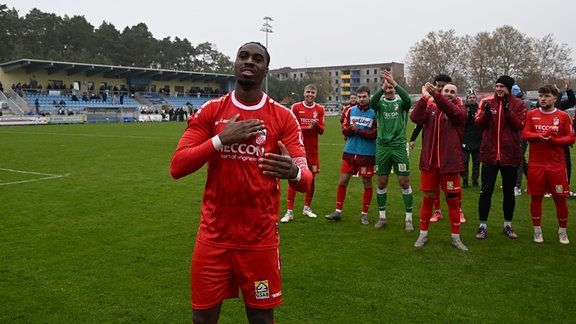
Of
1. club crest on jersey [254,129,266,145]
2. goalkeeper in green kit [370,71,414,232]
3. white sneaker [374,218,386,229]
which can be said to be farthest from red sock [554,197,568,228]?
club crest on jersey [254,129,266,145]

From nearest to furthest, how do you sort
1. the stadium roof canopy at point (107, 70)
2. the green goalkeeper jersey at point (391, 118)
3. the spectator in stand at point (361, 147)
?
the green goalkeeper jersey at point (391, 118) < the spectator in stand at point (361, 147) < the stadium roof canopy at point (107, 70)

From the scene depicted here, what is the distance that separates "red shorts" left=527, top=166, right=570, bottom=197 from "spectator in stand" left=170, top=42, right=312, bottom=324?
496 centimetres

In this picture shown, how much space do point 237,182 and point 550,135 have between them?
17.9ft

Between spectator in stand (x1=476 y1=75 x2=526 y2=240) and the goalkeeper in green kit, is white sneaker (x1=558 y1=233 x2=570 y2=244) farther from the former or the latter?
the goalkeeper in green kit

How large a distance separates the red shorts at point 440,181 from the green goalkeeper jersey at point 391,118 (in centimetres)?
99

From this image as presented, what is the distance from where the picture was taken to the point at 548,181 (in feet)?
21.6

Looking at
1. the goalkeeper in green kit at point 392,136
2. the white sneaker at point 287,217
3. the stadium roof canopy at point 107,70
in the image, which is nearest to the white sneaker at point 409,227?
the goalkeeper in green kit at point 392,136

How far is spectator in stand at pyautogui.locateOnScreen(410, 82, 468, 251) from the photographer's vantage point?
6172 millimetres

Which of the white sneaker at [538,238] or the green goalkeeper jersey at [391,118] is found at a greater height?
the green goalkeeper jersey at [391,118]

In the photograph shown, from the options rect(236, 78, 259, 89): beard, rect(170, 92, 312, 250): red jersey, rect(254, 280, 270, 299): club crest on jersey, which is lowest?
rect(254, 280, 270, 299): club crest on jersey

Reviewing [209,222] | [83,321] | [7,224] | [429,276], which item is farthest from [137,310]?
[7,224]

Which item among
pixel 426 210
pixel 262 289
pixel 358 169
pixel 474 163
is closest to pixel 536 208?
pixel 426 210

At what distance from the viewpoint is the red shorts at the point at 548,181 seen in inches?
255

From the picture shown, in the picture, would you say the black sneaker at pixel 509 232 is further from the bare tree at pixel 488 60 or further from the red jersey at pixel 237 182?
the bare tree at pixel 488 60
